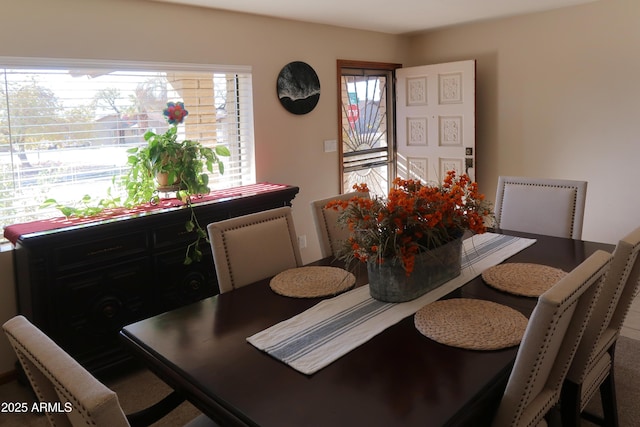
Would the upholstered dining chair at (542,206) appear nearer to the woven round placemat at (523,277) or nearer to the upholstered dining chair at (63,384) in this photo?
the woven round placemat at (523,277)

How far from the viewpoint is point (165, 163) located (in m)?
3.04

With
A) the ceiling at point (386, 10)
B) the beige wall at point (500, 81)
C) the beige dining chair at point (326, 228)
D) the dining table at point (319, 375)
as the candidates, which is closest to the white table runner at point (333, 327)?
the dining table at point (319, 375)

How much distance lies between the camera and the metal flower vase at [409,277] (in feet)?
5.90

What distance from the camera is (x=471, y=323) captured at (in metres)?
1.60

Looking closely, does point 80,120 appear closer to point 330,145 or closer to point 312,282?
point 312,282

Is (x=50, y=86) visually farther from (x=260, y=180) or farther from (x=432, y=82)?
(x=432, y=82)

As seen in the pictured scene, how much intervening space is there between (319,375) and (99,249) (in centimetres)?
181

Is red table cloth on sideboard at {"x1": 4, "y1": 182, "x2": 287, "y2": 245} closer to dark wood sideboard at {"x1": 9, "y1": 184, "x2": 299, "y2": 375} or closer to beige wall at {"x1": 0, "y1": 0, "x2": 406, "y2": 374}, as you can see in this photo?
dark wood sideboard at {"x1": 9, "y1": 184, "x2": 299, "y2": 375}

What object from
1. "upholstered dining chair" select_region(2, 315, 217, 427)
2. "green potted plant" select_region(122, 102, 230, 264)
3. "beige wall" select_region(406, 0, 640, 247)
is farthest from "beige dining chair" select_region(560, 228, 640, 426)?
"beige wall" select_region(406, 0, 640, 247)

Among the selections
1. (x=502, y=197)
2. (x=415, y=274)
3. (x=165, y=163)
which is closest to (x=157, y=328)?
(x=415, y=274)

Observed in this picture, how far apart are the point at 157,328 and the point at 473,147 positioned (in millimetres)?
3715

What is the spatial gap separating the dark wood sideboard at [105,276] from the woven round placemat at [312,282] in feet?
3.54

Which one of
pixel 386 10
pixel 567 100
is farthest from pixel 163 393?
pixel 567 100

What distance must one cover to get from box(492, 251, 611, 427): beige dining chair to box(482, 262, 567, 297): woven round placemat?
0.35 meters
